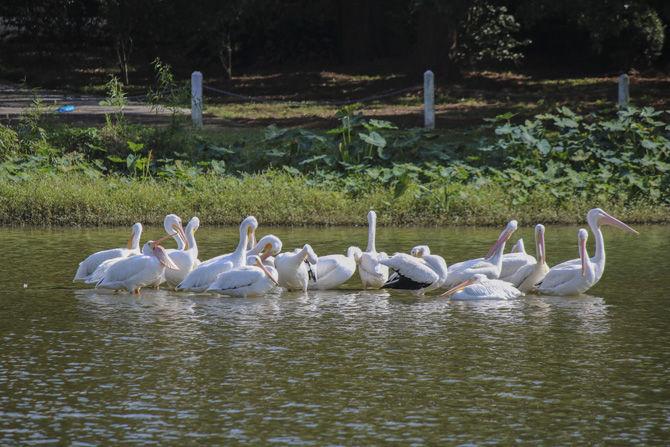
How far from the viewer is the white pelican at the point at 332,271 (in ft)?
44.6

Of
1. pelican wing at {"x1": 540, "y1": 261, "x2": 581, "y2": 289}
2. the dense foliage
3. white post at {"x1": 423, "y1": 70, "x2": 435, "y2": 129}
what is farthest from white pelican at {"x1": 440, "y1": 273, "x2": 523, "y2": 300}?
the dense foliage

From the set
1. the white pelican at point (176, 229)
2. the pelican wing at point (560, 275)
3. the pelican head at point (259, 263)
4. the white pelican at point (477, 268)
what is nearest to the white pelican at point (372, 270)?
the white pelican at point (477, 268)

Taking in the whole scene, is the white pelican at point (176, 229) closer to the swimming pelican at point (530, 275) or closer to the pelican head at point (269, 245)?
the pelican head at point (269, 245)

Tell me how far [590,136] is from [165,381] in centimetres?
1379

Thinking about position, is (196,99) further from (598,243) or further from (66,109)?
(598,243)

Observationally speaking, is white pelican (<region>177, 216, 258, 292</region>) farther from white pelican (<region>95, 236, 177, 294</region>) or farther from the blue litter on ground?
the blue litter on ground

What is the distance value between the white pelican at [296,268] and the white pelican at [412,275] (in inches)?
31.9

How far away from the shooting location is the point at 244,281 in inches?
517

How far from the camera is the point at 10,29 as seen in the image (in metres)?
40.5

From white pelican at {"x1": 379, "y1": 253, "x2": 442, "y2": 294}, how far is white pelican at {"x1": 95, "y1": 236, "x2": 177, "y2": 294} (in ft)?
7.70

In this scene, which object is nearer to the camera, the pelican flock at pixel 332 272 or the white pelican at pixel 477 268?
the pelican flock at pixel 332 272

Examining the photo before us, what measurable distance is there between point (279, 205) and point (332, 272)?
18.0 ft

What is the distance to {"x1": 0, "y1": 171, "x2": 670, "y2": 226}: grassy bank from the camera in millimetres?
18672

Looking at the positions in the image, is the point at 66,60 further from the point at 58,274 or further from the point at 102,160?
the point at 58,274
